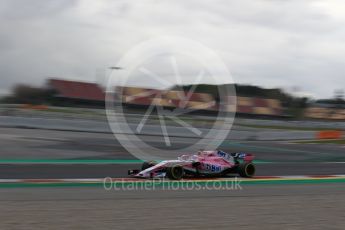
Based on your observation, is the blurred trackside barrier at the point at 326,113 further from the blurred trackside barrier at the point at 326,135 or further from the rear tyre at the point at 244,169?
the rear tyre at the point at 244,169

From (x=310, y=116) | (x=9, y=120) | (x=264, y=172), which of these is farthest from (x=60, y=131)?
(x=310, y=116)

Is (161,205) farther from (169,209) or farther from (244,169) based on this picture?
(244,169)

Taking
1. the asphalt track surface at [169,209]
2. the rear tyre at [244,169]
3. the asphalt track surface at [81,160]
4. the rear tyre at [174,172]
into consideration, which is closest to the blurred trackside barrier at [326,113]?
the asphalt track surface at [81,160]

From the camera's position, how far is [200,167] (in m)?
10.8

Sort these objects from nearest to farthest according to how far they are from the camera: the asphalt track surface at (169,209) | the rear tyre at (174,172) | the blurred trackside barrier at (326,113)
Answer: the asphalt track surface at (169,209), the rear tyre at (174,172), the blurred trackside barrier at (326,113)

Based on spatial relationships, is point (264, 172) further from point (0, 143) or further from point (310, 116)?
point (310, 116)

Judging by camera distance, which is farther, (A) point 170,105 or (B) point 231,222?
(A) point 170,105

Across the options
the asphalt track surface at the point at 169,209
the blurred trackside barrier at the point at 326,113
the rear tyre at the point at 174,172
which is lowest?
the asphalt track surface at the point at 169,209

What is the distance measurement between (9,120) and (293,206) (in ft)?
73.7

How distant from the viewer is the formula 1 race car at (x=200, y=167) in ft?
34.1

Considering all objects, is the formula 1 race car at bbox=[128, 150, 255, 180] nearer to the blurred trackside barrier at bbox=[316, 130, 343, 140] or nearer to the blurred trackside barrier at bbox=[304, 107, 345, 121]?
the blurred trackside barrier at bbox=[316, 130, 343, 140]

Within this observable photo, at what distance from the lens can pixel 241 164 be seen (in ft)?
37.3

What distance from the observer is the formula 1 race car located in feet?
34.1

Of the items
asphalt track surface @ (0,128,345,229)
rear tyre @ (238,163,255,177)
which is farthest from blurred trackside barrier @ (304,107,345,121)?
rear tyre @ (238,163,255,177)
